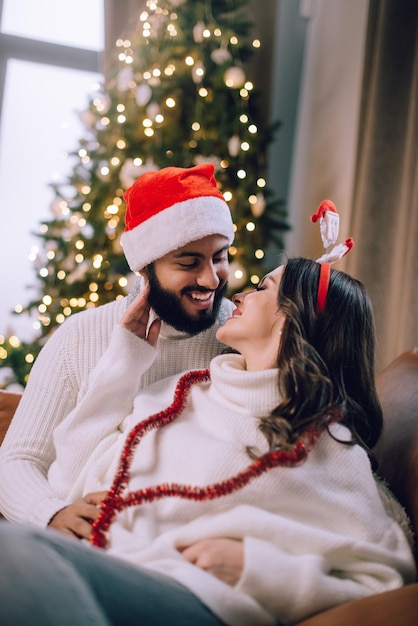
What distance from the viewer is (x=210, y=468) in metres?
1.24

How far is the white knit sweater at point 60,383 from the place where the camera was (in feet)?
4.99

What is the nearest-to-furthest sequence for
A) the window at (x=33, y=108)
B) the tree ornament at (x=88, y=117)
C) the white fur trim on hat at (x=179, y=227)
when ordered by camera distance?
the white fur trim on hat at (x=179, y=227) < the tree ornament at (x=88, y=117) < the window at (x=33, y=108)

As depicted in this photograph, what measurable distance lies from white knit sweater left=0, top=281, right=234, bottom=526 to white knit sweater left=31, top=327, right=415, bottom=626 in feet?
0.28

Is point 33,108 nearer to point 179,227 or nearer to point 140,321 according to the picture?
point 179,227

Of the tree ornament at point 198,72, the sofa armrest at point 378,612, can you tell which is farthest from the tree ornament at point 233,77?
the sofa armrest at point 378,612

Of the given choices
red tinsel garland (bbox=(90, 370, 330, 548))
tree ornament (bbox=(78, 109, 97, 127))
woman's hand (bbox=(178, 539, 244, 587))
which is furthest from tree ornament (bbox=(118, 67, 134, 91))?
woman's hand (bbox=(178, 539, 244, 587))

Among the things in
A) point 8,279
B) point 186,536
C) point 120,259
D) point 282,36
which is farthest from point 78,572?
point 282,36

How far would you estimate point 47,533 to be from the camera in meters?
0.98

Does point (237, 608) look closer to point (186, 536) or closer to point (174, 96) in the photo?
point (186, 536)

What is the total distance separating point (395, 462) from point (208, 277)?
0.64 metres

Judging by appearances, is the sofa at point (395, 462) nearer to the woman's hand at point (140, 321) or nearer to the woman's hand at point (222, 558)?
the woman's hand at point (222, 558)

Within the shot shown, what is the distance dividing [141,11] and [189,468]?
2.95 metres

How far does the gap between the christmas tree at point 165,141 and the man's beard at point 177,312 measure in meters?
1.25

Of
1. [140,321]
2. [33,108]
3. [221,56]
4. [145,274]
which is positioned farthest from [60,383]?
[33,108]
